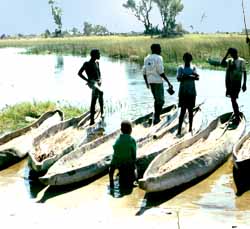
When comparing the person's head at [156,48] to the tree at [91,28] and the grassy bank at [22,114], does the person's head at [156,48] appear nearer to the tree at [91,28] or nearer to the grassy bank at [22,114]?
the grassy bank at [22,114]

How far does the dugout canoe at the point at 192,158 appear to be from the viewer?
9.09 metres

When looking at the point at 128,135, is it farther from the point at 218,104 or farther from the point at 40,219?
the point at 218,104

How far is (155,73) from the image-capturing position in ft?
43.8

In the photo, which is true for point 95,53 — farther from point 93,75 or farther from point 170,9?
point 170,9

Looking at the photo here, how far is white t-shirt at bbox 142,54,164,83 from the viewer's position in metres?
13.2

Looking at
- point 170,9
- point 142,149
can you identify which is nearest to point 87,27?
point 170,9

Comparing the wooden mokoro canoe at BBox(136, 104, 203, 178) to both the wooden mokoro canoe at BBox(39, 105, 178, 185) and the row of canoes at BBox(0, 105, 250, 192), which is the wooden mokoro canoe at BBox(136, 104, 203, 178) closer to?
the row of canoes at BBox(0, 105, 250, 192)

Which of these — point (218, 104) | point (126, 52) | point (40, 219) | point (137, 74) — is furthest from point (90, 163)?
point (126, 52)

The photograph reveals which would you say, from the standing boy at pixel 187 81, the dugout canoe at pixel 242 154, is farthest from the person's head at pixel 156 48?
the dugout canoe at pixel 242 154

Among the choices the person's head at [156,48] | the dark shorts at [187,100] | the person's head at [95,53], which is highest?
the person's head at [156,48]

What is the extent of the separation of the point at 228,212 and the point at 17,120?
32.9ft

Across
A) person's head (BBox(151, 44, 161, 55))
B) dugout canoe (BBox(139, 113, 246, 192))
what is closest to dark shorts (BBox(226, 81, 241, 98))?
dugout canoe (BBox(139, 113, 246, 192))

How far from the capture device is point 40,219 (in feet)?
27.7

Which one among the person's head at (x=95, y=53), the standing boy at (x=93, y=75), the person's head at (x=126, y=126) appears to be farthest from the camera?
the standing boy at (x=93, y=75)
